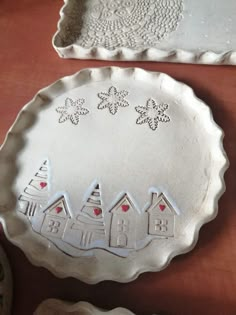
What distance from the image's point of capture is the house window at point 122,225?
0.51 metres

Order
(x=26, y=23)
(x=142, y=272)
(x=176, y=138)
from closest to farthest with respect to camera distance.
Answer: (x=142, y=272), (x=176, y=138), (x=26, y=23)

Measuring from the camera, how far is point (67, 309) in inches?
17.5

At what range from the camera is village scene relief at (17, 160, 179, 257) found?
499mm

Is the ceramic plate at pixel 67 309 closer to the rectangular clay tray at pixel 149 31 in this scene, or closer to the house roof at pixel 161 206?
the house roof at pixel 161 206

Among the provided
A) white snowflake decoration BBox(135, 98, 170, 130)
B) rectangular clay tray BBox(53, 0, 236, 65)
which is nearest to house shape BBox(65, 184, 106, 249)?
white snowflake decoration BBox(135, 98, 170, 130)

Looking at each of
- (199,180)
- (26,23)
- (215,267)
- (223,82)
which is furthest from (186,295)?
(26,23)

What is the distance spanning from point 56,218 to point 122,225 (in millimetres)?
96

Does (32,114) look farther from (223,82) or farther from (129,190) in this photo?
(223,82)

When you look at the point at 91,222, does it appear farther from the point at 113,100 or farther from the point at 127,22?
the point at 127,22

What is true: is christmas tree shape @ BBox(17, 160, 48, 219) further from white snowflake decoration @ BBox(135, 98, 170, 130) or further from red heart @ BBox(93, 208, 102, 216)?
white snowflake decoration @ BBox(135, 98, 170, 130)

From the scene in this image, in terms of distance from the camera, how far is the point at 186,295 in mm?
465

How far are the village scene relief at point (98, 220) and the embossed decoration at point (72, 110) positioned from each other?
13cm

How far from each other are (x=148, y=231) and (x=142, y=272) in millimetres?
60

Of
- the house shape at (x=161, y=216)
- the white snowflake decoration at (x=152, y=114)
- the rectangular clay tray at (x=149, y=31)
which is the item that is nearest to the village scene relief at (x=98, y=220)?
the house shape at (x=161, y=216)
